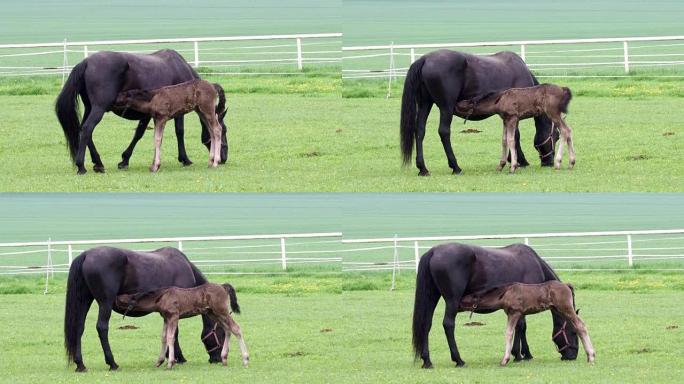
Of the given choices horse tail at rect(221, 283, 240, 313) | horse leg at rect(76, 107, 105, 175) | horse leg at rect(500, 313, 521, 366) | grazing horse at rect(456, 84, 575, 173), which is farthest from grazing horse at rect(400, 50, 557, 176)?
horse leg at rect(76, 107, 105, 175)

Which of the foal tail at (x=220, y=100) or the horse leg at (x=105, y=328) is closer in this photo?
the horse leg at (x=105, y=328)

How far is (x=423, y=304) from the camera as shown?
16.2 meters

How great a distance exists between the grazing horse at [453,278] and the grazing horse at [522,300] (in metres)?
0.09

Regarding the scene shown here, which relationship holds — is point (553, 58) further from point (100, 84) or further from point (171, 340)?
point (171, 340)

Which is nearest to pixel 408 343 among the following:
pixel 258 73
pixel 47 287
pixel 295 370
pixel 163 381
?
pixel 295 370

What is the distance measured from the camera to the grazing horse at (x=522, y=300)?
16.1m

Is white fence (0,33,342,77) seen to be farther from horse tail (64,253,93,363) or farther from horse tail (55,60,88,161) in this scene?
horse tail (64,253,93,363)

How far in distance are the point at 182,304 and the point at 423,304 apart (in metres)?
3.08

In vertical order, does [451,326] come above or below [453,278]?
below

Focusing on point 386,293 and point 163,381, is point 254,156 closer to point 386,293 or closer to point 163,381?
point 386,293

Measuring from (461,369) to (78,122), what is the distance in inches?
284

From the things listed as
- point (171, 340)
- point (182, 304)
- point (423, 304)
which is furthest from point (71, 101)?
point (423, 304)

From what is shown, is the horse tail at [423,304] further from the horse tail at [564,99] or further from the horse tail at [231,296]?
the horse tail at [564,99]

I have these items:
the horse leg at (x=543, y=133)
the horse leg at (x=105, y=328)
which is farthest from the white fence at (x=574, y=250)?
the horse leg at (x=105, y=328)
